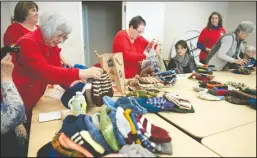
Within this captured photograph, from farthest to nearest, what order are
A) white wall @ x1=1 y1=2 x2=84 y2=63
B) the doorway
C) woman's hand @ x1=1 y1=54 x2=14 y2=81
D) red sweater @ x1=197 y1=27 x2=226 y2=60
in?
the doorway
white wall @ x1=1 y1=2 x2=84 y2=63
red sweater @ x1=197 y1=27 x2=226 y2=60
woman's hand @ x1=1 y1=54 x2=14 y2=81

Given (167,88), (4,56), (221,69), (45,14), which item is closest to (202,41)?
(221,69)

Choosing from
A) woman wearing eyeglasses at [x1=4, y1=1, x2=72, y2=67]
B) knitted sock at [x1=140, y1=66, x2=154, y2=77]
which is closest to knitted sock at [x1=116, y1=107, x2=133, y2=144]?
knitted sock at [x1=140, y1=66, x2=154, y2=77]

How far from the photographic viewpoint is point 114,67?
1.54 metres

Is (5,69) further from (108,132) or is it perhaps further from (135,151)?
(135,151)

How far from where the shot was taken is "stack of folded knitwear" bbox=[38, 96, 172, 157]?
802 mm

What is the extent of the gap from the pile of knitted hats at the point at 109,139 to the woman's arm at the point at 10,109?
19 cm

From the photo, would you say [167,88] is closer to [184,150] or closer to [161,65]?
[161,65]

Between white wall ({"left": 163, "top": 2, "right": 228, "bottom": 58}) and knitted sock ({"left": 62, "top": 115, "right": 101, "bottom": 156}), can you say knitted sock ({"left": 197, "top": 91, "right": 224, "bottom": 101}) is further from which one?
knitted sock ({"left": 62, "top": 115, "right": 101, "bottom": 156})

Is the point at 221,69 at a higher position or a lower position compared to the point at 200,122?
higher

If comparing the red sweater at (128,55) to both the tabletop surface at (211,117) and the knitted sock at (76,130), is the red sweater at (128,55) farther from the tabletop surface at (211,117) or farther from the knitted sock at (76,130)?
the knitted sock at (76,130)

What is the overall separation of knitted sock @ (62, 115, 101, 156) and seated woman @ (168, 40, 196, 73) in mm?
1356

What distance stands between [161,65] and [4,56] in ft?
4.70

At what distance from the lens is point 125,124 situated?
2.86 ft

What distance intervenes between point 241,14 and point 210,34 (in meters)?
0.55
